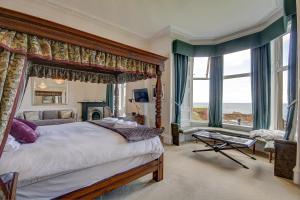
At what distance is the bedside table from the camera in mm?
1000

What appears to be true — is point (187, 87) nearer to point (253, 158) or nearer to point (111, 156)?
point (253, 158)

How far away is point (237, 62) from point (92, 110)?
5167 millimetres

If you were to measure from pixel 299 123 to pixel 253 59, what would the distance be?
227 centimetres

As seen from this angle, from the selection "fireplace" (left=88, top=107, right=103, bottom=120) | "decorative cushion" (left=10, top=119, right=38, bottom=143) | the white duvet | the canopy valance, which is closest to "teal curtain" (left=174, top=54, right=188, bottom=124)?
the canopy valance

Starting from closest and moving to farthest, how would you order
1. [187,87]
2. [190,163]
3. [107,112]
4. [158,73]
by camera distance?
[158,73], [190,163], [187,87], [107,112]

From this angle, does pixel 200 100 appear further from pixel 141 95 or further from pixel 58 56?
pixel 58 56

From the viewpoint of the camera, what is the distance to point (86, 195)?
1.70 m

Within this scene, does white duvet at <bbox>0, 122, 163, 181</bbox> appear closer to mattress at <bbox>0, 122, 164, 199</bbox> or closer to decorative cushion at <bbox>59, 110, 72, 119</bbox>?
mattress at <bbox>0, 122, 164, 199</bbox>

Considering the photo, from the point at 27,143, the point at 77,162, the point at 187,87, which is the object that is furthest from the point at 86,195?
the point at 187,87

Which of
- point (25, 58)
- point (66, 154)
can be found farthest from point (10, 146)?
point (25, 58)

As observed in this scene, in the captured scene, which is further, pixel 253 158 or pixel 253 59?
pixel 253 59

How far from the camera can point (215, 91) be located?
15.9ft

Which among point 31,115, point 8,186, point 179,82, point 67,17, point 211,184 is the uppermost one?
point 67,17

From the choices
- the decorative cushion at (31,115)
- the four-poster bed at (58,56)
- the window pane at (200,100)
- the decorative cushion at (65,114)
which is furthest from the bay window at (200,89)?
the decorative cushion at (31,115)
